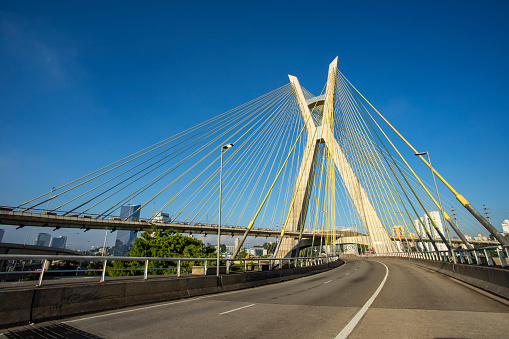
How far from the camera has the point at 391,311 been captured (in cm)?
803

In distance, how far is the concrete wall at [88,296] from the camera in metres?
6.89

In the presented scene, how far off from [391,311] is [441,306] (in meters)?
1.90

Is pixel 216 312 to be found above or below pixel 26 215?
below

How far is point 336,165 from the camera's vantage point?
161 ft

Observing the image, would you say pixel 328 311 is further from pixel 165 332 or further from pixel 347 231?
pixel 347 231

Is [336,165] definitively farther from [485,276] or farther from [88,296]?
[88,296]

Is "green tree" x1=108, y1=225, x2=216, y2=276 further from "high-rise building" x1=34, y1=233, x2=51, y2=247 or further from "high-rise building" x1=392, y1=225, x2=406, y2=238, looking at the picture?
"high-rise building" x1=34, y1=233, x2=51, y2=247

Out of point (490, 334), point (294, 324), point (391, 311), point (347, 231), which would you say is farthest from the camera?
point (347, 231)

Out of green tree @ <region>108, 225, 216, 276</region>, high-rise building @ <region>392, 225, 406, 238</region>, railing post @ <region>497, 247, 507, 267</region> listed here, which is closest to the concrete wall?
railing post @ <region>497, 247, 507, 267</region>

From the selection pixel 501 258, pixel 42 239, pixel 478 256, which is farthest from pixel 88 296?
pixel 42 239

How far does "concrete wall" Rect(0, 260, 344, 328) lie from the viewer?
22.6ft

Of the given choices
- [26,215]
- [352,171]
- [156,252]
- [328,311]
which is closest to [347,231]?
[352,171]

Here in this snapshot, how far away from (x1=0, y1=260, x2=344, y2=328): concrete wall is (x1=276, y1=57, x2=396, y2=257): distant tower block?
2649 centimetres

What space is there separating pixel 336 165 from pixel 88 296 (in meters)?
45.1
